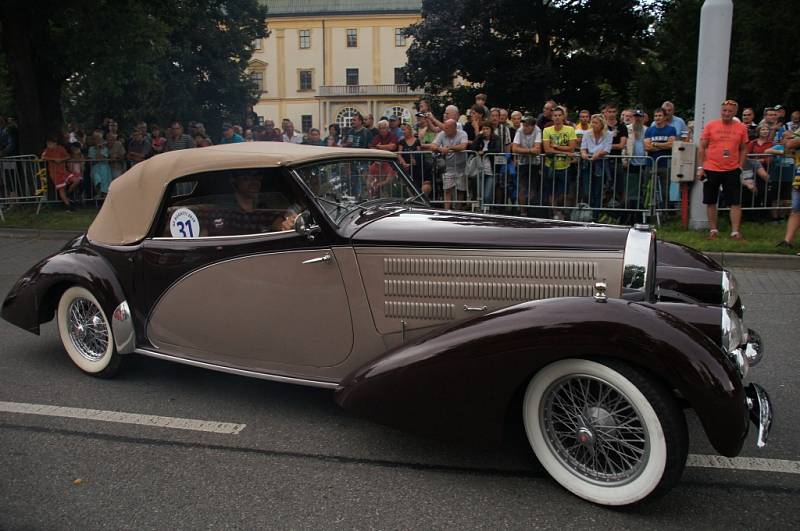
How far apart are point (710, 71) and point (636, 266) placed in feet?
23.6

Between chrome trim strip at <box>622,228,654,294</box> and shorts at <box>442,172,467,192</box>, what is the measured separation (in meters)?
6.60

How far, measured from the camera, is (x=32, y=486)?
122 inches

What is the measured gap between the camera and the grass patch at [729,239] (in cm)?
809

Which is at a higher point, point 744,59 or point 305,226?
point 744,59

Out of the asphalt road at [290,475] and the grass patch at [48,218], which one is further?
the grass patch at [48,218]

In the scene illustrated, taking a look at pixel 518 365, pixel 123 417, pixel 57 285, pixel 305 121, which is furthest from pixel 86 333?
pixel 305 121

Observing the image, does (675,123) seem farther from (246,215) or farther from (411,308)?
(246,215)

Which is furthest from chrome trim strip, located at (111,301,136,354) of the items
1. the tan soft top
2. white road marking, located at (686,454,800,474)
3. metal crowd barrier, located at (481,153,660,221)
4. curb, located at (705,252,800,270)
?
curb, located at (705,252,800,270)

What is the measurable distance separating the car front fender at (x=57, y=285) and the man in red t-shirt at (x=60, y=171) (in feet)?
28.0

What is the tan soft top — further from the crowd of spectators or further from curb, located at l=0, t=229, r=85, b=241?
curb, located at l=0, t=229, r=85, b=241

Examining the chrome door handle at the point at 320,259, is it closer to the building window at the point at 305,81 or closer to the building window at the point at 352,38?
the building window at the point at 305,81

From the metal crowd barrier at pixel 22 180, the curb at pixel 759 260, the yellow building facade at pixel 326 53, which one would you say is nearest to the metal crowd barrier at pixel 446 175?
the curb at pixel 759 260

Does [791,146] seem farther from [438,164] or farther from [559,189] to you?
[438,164]

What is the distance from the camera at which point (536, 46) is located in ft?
92.8
